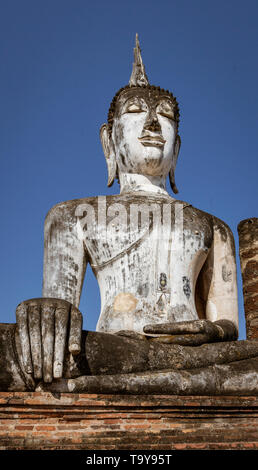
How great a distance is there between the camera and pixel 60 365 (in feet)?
14.8

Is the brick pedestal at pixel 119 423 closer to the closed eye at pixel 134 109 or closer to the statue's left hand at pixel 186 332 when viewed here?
the statue's left hand at pixel 186 332

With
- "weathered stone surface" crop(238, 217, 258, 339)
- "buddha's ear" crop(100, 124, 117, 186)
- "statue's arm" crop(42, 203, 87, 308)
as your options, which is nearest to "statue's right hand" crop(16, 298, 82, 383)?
"statue's arm" crop(42, 203, 87, 308)

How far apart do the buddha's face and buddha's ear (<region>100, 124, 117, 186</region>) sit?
198 mm

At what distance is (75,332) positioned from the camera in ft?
15.4

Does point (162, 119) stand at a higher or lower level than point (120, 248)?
higher

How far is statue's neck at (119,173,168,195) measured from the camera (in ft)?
23.6

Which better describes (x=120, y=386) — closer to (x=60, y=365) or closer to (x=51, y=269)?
(x=60, y=365)

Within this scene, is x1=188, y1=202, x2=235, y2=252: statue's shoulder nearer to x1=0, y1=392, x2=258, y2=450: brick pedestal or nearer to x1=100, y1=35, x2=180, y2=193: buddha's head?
x1=100, y1=35, x2=180, y2=193: buddha's head

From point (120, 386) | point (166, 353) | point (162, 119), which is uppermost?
point (162, 119)

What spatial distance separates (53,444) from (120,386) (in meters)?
0.66

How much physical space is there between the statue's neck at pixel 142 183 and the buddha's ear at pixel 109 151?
0.26m

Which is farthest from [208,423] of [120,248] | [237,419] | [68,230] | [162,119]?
[162,119]

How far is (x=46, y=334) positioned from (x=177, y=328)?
1383 millimetres

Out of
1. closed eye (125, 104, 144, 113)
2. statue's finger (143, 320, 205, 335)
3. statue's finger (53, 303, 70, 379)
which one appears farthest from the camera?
closed eye (125, 104, 144, 113)
